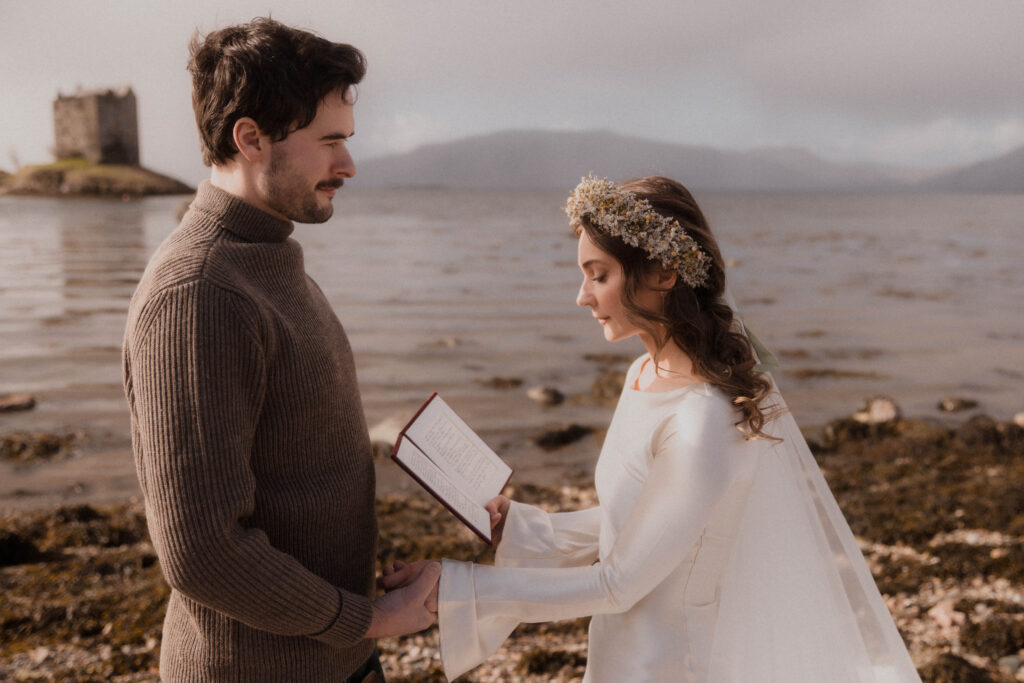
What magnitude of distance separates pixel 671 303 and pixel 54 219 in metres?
48.4

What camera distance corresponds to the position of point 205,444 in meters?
1.82

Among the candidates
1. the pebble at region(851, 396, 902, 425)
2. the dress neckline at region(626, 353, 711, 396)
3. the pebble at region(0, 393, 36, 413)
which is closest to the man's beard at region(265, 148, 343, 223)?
the dress neckline at region(626, 353, 711, 396)

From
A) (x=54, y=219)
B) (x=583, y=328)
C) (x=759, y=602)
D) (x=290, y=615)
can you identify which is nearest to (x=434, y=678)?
(x=759, y=602)

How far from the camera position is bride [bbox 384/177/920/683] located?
7.86 ft

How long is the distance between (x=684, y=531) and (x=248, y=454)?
123 centimetres

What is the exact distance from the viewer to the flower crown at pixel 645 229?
2.60 metres

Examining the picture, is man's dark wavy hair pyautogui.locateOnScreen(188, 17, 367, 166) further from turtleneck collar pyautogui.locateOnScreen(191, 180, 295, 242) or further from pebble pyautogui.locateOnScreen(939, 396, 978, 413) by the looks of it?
pebble pyautogui.locateOnScreen(939, 396, 978, 413)

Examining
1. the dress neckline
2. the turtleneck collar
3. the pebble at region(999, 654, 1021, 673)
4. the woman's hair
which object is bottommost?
the pebble at region(999, 654, 1021, 673)

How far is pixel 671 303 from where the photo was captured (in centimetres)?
269

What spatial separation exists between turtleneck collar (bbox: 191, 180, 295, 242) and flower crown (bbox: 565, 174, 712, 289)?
105cm

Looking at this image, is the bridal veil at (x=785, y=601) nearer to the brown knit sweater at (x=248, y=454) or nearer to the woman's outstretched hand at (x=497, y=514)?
the woman's outstretched hand at (x=497, y=514)

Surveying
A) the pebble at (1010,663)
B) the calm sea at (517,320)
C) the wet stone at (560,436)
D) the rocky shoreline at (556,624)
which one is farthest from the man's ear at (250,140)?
the wet stone at (560,436)

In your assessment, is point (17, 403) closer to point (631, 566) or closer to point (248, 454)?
point (248, 454)

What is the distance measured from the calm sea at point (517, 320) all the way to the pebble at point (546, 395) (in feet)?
0.97
